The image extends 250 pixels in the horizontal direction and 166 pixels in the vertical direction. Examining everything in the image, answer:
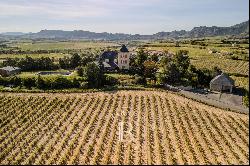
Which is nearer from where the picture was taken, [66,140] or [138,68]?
[66,140]

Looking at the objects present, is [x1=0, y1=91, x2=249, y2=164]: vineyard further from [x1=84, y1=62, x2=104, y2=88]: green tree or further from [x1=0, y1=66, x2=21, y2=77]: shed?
[x1=0, y1=66, x2=21, y2=77]: shed

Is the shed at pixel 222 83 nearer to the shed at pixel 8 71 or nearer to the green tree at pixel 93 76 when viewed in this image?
the green tree at pixel 93 76

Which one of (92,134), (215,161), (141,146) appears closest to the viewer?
(215,161)

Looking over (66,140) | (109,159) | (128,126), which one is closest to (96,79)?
(128,126)

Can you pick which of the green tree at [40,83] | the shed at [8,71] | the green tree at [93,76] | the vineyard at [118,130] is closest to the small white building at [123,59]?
the green tree at [93,76]

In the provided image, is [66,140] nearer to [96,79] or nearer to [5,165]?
[5,165]

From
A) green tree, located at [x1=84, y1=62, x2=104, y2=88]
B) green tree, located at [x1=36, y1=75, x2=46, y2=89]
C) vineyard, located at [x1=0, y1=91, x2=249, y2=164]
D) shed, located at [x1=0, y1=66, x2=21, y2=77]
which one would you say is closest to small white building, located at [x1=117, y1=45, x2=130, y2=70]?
green tree, located at [x1=84, y1=62, x2=104, y2=88]
